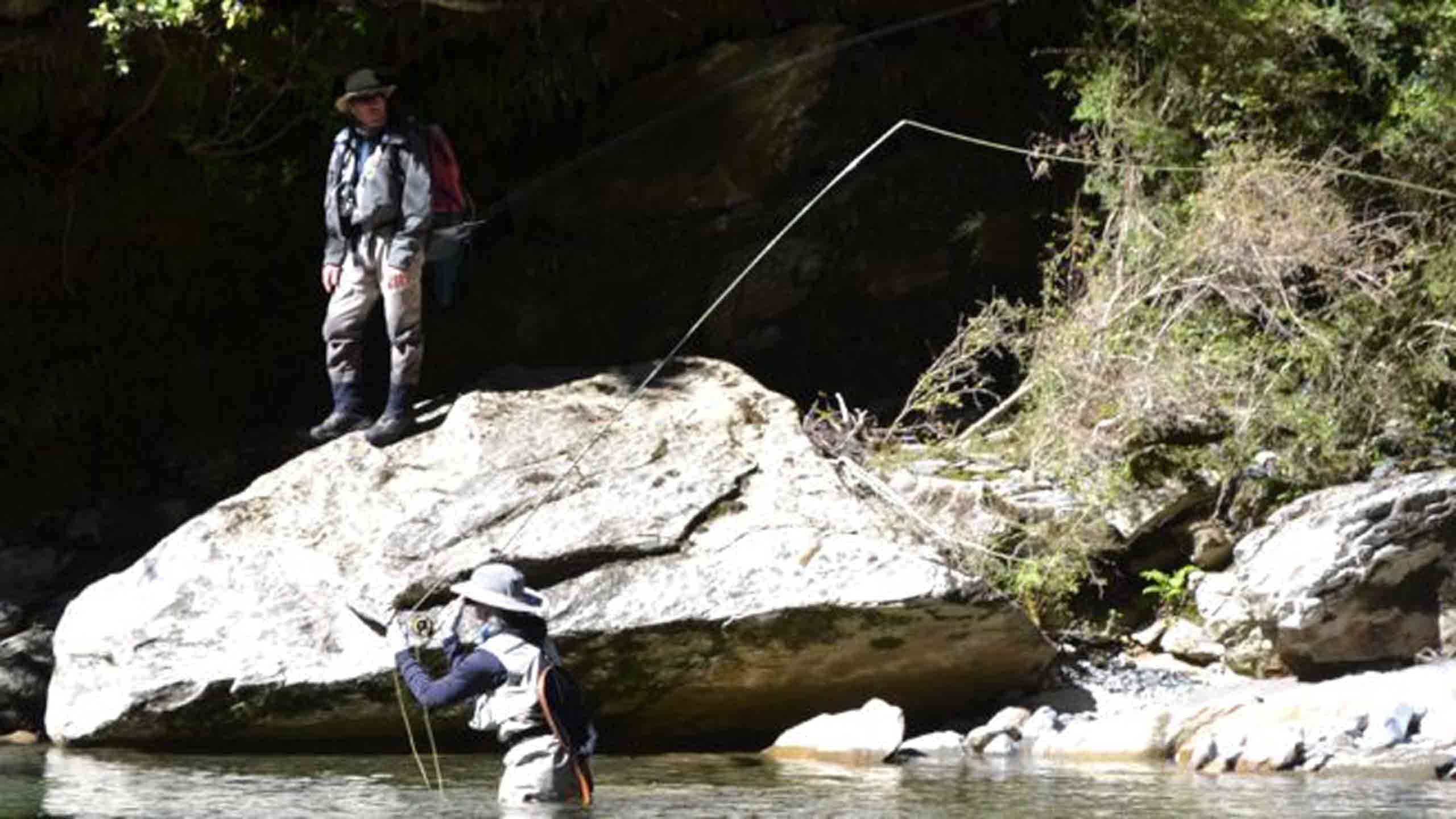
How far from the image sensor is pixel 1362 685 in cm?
930

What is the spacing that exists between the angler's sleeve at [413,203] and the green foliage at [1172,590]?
3.84 m

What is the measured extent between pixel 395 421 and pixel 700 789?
311 cm

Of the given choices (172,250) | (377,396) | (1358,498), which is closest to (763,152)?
(377,396)

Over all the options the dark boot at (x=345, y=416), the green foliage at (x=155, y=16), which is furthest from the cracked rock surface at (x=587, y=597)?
the green foliage at (x=155, y=16)

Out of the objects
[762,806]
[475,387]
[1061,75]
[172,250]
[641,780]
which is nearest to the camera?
[762,806]

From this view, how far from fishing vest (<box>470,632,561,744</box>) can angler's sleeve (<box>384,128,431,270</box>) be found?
3.49 meters

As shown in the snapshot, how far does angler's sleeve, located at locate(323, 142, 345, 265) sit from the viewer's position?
11.0 meters

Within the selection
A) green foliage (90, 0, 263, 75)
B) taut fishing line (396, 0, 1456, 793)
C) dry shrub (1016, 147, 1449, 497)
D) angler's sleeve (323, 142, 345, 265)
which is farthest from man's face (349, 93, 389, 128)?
dry shrub (1016, 147, 1449, 497)

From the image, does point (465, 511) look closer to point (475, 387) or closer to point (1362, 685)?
point (475, 387)

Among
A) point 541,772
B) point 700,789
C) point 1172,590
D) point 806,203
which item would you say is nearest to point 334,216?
point 806,203

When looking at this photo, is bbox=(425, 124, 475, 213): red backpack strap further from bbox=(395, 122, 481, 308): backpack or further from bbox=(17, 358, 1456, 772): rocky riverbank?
bbox=(17, 358, 1456, 772): rocky riverbank

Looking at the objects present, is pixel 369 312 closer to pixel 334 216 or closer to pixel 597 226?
pixel 334 216

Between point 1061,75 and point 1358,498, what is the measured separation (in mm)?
3287

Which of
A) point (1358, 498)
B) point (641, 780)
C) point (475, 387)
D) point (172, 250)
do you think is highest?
point (172, 250)
